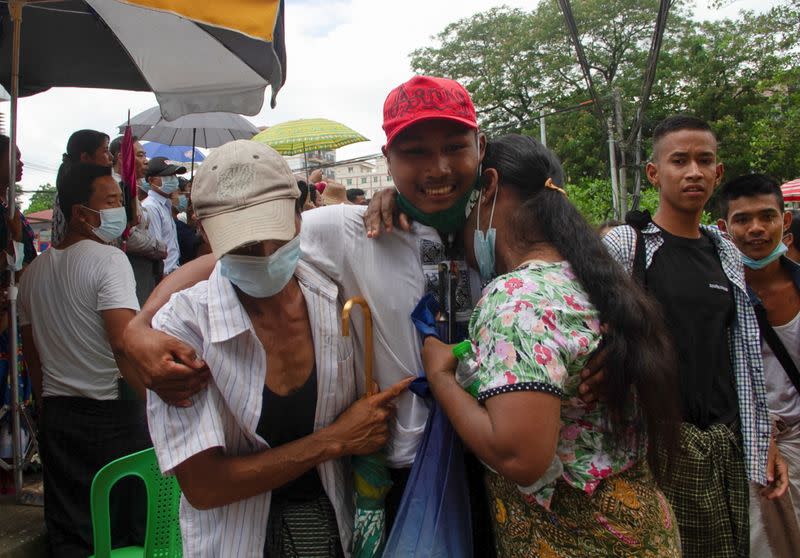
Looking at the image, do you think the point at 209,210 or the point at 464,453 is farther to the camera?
the point at 464,453

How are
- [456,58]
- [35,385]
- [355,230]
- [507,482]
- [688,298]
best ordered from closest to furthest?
1. [507,482]
2. [355,230]
3. [688,298]
4. [35,385]
5. [456,58]

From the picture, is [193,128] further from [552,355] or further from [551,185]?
[552,355]

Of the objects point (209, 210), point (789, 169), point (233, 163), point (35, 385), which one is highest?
point (789, 169)

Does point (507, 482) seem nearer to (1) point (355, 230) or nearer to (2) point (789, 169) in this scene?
(1) point (355, 230)

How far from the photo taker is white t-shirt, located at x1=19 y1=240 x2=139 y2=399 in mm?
3170

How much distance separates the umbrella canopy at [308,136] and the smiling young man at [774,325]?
7.07 meters

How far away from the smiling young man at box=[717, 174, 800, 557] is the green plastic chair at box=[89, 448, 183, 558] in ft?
8.75

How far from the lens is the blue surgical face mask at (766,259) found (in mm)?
3312

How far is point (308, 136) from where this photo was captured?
377 inches

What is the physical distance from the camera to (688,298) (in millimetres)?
2510

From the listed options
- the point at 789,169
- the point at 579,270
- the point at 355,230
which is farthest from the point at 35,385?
the point at 789,169

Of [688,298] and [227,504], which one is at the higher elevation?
→ [688,298]

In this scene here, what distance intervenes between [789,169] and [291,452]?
22.5 metres

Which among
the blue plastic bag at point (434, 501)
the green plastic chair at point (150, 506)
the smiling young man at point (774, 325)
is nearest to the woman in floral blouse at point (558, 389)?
the blue plastic bag at point (434, 501)
